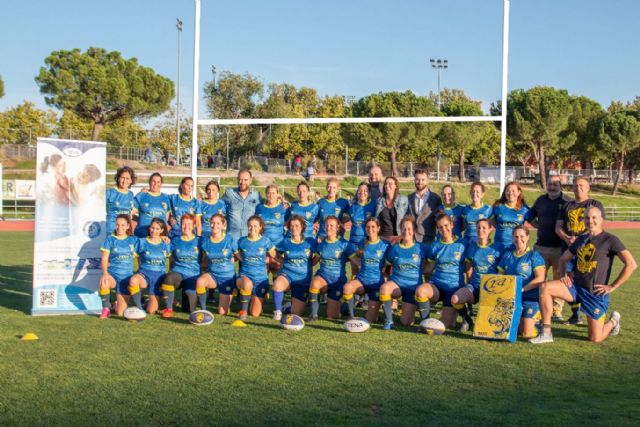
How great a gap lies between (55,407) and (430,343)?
306 cm

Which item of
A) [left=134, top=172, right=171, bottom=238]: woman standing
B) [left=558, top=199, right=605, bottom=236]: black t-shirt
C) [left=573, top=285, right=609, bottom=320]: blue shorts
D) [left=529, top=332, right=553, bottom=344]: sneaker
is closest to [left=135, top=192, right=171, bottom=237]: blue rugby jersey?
[left=134, top=172, right=171, bottom=238]: woman standing

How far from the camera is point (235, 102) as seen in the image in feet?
108

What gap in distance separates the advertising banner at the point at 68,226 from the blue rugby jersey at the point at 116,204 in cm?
21

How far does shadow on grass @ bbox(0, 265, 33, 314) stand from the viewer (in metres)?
7.47

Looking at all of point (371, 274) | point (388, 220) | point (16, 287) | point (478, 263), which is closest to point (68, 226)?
point (16, 287)

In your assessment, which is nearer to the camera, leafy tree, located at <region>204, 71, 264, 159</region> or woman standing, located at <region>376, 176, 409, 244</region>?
woman standing, located at <region>376, 176, 409, 244</region>

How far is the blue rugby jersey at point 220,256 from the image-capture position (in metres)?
6.95

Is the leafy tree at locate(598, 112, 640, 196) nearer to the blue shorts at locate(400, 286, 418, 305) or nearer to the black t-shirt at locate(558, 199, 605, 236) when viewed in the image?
the black t-shirt at locate(558, 199, 605, 236)

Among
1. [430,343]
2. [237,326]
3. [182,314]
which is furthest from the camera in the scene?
[182,314]

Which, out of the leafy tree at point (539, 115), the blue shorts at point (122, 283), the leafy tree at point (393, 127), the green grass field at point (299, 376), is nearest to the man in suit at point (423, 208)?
the green grass field at point (299, 376)

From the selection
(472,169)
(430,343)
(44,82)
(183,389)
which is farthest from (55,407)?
(472,169)

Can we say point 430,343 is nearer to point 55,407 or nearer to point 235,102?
point 55,407

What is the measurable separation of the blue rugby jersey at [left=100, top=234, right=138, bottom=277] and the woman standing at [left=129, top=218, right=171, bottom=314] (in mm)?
102

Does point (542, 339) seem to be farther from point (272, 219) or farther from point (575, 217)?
point (272, 219)
